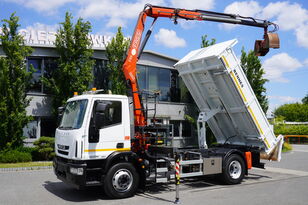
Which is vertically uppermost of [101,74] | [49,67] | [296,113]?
[296,113]

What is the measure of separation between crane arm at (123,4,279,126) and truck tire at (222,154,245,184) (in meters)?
3.03

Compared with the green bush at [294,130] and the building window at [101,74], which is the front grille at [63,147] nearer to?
the building window at [101,74]

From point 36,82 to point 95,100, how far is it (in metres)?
10.6

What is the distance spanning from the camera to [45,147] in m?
15.7

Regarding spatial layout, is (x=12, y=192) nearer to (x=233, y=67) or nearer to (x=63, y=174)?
(x=63, y=174)

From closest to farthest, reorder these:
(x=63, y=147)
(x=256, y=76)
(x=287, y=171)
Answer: (x=63, y=147)
(x=287, y=171)
(x=256, y=76)

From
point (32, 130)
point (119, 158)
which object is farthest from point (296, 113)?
point (119, 158)

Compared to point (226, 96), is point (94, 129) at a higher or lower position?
lower

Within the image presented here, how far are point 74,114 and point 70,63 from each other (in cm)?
894

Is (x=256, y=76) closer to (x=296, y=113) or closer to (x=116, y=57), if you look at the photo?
(x=116, y=57)

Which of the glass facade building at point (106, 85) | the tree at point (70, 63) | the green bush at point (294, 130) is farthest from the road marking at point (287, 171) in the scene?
the green bush at point (294, 130)

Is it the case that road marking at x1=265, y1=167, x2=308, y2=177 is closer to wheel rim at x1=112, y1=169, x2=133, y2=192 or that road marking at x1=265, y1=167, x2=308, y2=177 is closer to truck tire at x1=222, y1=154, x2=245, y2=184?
truck tire at x1=222, y1=154, x2=245, y2=184

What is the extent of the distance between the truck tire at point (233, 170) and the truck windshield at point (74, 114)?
4.76m

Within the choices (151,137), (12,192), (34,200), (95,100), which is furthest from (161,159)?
(12,192)
